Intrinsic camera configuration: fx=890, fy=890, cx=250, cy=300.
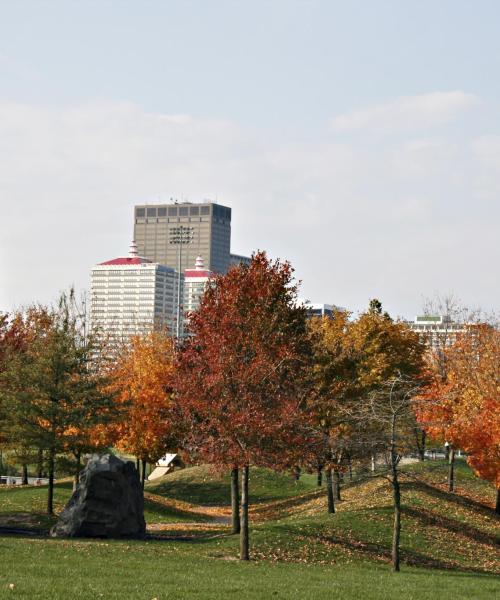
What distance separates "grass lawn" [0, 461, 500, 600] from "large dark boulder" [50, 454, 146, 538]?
200cm

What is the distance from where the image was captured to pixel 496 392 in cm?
4725

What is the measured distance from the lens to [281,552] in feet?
108

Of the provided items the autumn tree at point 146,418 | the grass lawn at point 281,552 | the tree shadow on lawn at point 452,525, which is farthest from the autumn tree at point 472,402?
the autumn tree at point 146,418

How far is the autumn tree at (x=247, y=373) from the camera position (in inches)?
1211

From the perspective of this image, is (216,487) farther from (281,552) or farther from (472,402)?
(281,552)

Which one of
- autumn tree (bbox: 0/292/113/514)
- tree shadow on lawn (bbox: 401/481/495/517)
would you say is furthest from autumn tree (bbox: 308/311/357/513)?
autumn tree (bbox: 0/292/113/514)

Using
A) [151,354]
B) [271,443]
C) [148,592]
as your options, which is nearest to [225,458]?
[271,443]

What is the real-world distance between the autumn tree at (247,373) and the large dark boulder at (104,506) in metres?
3.88

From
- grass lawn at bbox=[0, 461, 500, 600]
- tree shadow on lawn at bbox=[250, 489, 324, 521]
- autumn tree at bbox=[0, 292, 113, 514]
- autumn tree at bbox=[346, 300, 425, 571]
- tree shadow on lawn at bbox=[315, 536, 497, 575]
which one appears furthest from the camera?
tree shadow on lawn at bbox=[250, 489, 324, 521]

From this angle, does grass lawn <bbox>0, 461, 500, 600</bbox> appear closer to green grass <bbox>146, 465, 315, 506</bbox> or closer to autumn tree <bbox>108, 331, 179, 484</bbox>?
green grass <bbox>146, 465, 315, 506</bbox>

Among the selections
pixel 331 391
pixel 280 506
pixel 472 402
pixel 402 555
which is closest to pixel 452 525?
pixel 402 555

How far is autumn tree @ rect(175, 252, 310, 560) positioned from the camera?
30750 mm

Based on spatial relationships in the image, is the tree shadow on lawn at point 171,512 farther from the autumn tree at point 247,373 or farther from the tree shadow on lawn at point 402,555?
the tree shadow on lawn at point 402,555

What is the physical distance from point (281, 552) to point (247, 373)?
Answer: 6854 millimetres
